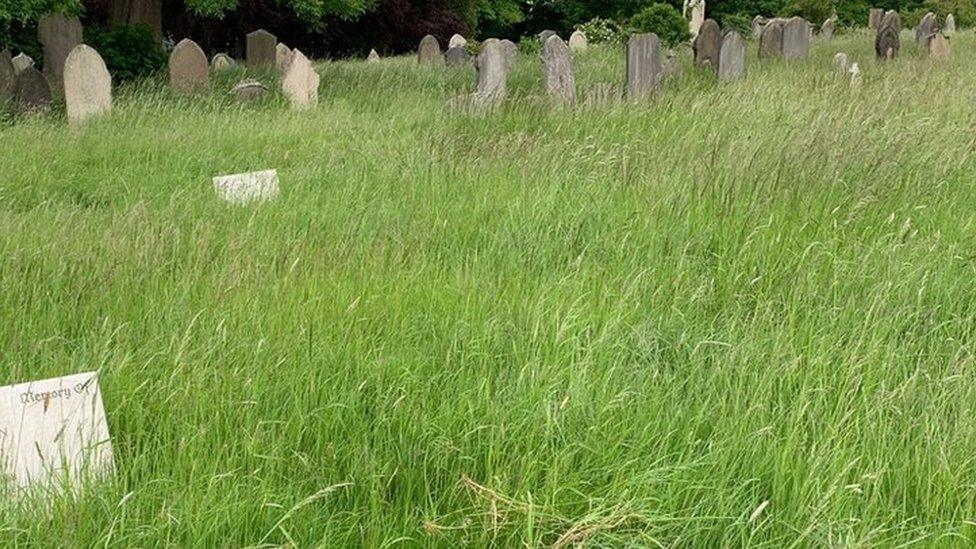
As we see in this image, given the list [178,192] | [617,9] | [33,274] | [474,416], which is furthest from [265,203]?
[617,9]

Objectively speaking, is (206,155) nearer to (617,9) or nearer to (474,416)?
(474,416)

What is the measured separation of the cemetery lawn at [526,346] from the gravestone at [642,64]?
3647mm

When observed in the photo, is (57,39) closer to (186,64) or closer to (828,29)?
(186,64)

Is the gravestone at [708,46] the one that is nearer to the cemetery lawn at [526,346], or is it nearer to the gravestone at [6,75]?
the cemetery lawn at [526,346]

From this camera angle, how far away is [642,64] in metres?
9.58

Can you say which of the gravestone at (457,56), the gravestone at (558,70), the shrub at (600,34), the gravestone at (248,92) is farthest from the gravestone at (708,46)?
the shrub at (600,34)

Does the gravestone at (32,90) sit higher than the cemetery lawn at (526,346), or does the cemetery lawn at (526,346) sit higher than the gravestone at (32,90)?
the gravestone at (32,90)

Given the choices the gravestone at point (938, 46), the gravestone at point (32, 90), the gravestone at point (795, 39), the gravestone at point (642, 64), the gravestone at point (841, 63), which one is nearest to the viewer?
the gravestone at point (32, 90)

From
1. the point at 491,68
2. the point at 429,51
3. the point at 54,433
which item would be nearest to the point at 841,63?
the point at 491,68

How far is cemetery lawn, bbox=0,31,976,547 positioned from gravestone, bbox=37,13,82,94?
767 cm

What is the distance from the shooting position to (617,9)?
32406 millimetres

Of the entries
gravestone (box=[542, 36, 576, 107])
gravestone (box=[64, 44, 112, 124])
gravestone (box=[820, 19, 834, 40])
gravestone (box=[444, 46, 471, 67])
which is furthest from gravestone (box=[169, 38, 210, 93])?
gravestone (box=[820, 19, 834, 40])

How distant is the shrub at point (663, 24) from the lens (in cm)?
2156

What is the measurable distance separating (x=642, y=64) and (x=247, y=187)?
558 centimetres
